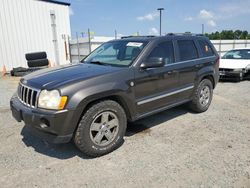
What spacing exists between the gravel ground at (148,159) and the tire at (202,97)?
1.40ft

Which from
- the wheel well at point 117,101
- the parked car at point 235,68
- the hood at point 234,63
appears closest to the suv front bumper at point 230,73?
the parked car at point 235,68

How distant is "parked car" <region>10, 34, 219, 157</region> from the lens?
3062 mm

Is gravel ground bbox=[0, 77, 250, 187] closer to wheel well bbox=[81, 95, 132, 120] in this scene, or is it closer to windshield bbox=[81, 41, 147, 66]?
wheel well bbox=[81, 95, 132, 120]

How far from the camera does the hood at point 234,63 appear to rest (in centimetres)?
938

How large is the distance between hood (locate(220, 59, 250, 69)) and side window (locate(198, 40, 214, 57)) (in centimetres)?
442

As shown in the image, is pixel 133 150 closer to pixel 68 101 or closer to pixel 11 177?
pixel 68 101

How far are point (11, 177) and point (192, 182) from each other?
2311 mm

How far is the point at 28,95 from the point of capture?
3369 millimetres

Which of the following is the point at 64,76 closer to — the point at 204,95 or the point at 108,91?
the point at 108,91

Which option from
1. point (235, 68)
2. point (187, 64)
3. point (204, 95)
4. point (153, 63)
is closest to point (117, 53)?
point (153, 63)

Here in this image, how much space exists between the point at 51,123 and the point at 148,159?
4.84ft

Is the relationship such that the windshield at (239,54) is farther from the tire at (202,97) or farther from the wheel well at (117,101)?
the wheel well at (117,101)

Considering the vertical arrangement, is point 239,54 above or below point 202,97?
above

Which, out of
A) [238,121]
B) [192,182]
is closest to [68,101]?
[192,182]
